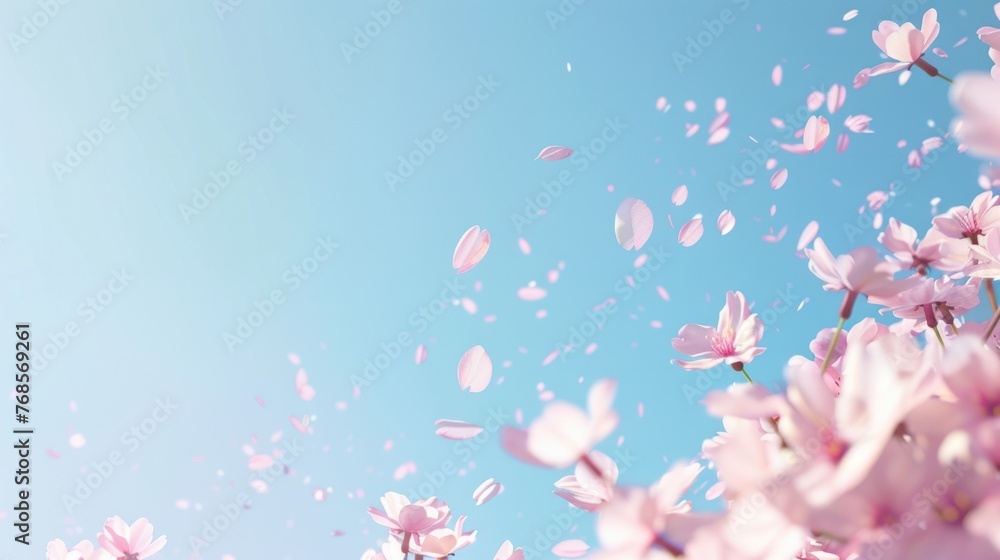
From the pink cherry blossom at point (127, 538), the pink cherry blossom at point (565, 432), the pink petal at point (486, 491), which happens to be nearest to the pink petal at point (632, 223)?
the pink petal at point (486, 491)

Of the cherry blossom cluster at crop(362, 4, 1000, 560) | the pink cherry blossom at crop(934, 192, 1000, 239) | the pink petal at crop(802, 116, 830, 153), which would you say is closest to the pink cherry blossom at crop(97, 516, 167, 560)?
the cherry blossom cluster at crop(362, 4, 1000, 560)

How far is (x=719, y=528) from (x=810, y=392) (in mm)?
107

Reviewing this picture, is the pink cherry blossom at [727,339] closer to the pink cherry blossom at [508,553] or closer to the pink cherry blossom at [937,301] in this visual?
the pink cherry blossom at [937,301]

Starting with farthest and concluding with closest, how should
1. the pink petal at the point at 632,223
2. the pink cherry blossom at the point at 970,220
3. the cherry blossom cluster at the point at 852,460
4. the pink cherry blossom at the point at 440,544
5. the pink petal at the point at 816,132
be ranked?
the pink petal at the point at 816,132 → the pink petal at the point at 632,223 → the pink cherry blossom at the point at 970,220 → the pink cherry blossom at the point at 440,544 → the cherry blossom cluster at the point at 852,460

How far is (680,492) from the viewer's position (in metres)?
0.41

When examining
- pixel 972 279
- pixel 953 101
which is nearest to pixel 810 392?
pixel 953 101

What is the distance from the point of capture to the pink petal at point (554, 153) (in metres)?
1.74

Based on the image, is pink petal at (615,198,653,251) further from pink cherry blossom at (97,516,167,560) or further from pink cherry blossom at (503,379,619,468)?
pink cherry blossom at (97,516,167,560)

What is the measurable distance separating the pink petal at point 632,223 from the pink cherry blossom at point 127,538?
39.6 inches

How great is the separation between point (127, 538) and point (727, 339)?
1077 mm

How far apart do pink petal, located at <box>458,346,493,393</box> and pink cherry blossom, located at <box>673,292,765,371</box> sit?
0.41 metres

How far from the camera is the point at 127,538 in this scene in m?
1.04

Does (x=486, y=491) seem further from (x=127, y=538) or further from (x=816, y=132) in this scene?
(x=816, y=132)

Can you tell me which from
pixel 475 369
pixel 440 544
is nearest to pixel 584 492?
pixel 440 544
